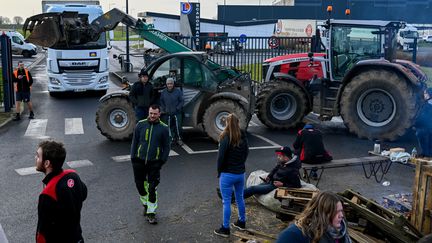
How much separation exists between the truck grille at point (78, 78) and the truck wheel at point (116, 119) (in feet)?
24.3

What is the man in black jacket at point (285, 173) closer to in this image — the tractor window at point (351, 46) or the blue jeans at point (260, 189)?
the blue jeans at point (260, 189)

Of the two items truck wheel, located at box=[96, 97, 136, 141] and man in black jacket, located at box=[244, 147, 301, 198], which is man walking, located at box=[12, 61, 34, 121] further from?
man in black jacket, located at box=[244, 147, 301, 198]

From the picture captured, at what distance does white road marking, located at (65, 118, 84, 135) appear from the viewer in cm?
1338

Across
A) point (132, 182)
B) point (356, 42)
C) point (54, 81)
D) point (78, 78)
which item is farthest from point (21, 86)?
point (356, 42)

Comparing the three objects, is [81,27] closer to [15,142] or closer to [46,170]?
[15,142]

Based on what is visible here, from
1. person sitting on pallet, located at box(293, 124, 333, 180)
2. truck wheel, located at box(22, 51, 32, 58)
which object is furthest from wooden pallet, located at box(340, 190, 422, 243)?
truck wheel, located at box(22, 51, 32, 58)

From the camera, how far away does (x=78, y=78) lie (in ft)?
62.3

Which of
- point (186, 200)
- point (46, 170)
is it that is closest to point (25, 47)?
point (186, 200)

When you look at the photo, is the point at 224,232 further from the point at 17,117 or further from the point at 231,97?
the point at 17,117

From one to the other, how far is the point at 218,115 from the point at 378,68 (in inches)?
169

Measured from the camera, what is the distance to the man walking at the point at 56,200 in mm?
4227

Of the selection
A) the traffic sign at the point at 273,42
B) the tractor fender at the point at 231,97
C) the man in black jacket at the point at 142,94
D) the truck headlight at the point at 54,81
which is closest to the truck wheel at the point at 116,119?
the man in black jacket at the point at 142,94

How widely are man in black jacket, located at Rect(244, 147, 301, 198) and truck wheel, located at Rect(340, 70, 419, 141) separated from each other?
560cm

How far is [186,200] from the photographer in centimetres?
811
